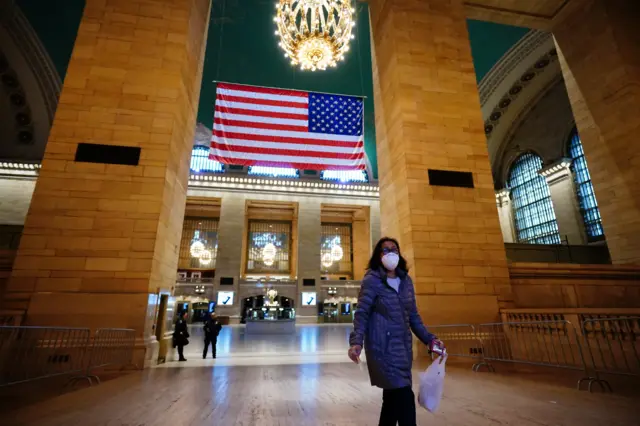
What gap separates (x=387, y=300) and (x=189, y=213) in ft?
99.9

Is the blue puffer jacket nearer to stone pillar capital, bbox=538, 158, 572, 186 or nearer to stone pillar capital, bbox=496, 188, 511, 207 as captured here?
stone pillar capital, bbox=538, 158, 572, 186

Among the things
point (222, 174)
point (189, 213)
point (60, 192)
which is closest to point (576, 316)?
point (60, 192)

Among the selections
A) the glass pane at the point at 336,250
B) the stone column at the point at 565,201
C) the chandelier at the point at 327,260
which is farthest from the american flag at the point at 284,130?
the chandelier at the point at 327,260

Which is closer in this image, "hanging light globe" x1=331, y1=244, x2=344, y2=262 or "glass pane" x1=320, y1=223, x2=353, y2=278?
"hanging light globe" x1=331, y1=244, x2=344, y2=262

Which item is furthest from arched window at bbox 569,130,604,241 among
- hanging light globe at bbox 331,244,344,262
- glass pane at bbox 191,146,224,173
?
glass pane at bbox 191,146,224,173

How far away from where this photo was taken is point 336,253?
28.7 m

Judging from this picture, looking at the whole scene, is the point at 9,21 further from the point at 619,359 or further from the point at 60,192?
the point at 619,359

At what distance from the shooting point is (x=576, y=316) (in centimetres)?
507

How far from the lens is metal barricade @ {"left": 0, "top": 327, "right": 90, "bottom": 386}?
423cm

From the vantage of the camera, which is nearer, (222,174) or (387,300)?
(387,300)

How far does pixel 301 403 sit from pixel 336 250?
2529 centimetres

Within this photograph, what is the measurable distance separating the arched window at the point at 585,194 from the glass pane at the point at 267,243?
69.4 ft

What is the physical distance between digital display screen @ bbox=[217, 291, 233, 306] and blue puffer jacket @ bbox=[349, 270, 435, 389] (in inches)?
890

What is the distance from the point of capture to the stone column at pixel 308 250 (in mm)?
23531
